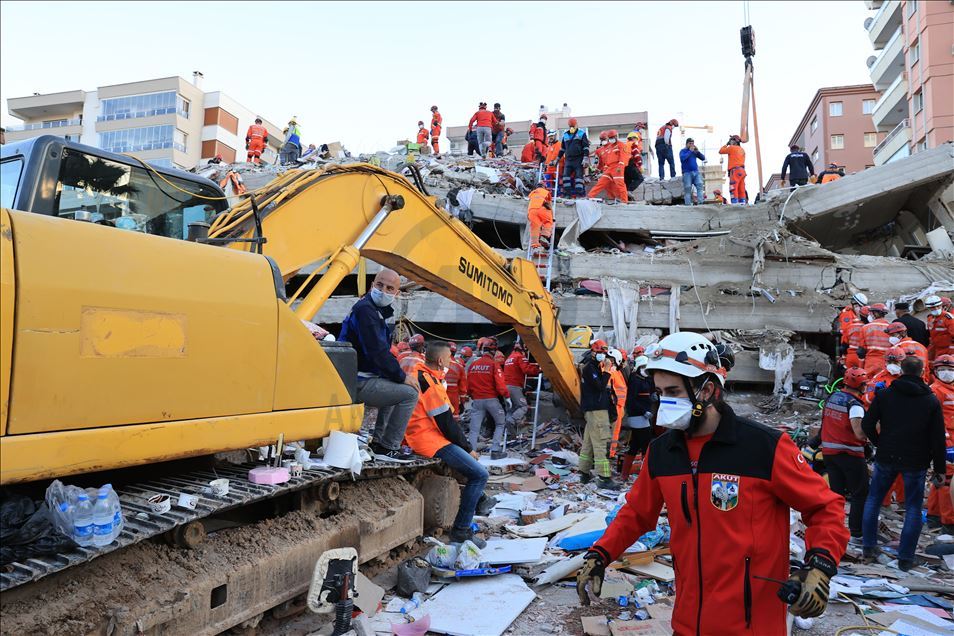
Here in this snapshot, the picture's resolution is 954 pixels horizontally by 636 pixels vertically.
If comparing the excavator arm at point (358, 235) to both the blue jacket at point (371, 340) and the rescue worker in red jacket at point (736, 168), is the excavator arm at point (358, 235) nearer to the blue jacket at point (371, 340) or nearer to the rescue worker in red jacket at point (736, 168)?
the blue jacket at point (371, 340)

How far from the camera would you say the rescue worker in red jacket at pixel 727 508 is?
2469 mm

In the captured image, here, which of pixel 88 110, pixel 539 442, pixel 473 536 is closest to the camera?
pixel 473 536

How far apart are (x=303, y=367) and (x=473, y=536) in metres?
2.99

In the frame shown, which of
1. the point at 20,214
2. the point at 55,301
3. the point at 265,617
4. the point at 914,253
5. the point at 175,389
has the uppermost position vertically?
the point at 914,253

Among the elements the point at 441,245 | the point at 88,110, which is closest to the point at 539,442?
the point at 441,245

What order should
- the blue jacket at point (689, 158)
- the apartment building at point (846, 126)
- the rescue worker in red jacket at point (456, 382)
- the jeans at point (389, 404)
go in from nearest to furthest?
the jeans at point (389, 404) → the rescue worker in red jacket at point (456, 382) → the blue jacket at point (689, 158) → the apartment building at point (846, 126)

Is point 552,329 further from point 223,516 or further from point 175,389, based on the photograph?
point 175,389

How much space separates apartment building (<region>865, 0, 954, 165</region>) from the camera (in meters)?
30.5

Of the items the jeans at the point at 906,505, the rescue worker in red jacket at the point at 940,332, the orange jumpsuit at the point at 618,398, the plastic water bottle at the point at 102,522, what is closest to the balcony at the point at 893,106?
the rescue worker in red jacket at the point at 940,332

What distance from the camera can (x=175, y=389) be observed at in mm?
2992

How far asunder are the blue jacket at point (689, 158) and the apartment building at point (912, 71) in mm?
21452

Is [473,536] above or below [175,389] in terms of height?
below

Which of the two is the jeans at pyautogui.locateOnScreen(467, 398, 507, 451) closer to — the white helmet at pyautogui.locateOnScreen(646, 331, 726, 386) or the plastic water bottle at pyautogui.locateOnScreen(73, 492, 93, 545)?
the white helmet at pyautogui.locateOnScreen(646, 331, 726, 386)

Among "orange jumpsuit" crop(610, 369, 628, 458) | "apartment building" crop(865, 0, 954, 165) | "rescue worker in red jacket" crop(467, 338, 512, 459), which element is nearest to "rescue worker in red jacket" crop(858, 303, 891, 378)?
"orange jumpsuit" crop(610, 369, 628, 458)
